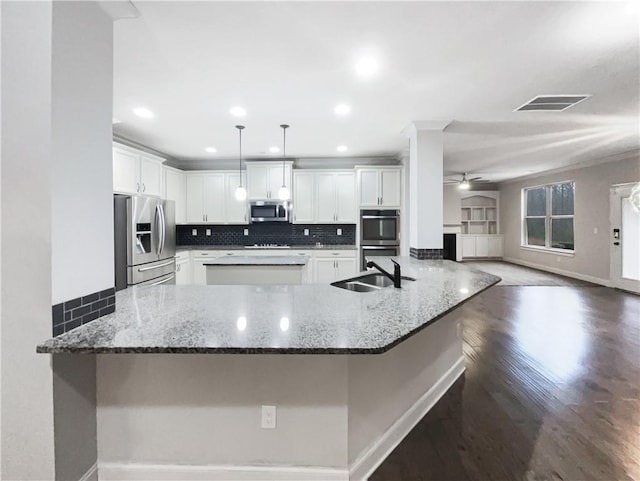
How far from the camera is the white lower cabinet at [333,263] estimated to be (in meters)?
5.78

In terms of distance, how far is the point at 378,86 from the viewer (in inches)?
114

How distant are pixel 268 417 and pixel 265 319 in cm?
47

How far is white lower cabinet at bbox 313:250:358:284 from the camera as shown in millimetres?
5777

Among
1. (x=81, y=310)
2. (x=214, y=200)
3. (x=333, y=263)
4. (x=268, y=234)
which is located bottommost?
(x=333, y=263)

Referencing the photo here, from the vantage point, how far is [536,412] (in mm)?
2350

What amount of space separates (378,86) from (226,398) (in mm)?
2616

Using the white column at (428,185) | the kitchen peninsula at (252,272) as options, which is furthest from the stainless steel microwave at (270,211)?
the white column at (428,185)

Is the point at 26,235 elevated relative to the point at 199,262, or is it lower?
elevated

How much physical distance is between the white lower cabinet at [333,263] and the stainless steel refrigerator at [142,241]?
7.55ft

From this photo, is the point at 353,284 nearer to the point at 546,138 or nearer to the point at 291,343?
the point at 291,343

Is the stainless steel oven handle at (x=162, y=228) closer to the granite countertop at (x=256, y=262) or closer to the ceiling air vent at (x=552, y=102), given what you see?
the granite countertop at (x=256, y=262)

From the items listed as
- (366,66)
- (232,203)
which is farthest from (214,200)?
(366,66)

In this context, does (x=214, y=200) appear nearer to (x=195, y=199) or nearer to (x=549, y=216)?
(x=195, y=199)

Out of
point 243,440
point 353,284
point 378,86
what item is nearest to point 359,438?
point 243,440
